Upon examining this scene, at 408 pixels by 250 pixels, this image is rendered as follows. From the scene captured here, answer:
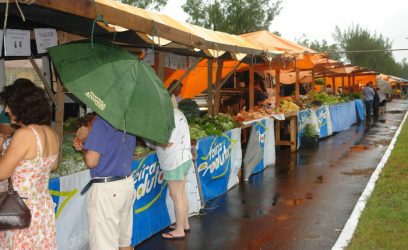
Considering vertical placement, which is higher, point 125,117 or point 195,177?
point 125,117

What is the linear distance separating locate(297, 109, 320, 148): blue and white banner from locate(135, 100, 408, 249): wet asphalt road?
1.55 metres

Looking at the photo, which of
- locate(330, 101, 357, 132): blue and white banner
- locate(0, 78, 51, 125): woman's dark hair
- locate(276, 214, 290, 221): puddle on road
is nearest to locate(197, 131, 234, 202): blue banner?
locate(276, 214, 290, 221): puddle on road

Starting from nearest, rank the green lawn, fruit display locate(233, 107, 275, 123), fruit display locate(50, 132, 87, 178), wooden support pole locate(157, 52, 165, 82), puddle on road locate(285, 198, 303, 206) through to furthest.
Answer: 1. fruit display locate(50, 132, 87, 178)
2. the green lawn
3. wooden support pole locate(157, 52, 165, 82)
4. puddle on road locate(285, 198, 303, 206)
5. fruit display locate(233, 107, 275, 123)

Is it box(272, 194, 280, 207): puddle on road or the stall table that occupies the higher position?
the stall table

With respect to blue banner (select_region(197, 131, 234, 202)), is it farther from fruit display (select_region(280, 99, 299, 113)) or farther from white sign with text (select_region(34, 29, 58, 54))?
fruit display (select_region(280, 99, 299, 113))

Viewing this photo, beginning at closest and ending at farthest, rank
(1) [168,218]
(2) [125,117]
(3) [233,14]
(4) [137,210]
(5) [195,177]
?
1. (2) [125,117]
2. (4) [137,210]
3. (1) [168,218]
4. (5) [195,177]
5. (3) [233,14]

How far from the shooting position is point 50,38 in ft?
15.9

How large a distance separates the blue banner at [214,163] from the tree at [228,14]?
103 ft

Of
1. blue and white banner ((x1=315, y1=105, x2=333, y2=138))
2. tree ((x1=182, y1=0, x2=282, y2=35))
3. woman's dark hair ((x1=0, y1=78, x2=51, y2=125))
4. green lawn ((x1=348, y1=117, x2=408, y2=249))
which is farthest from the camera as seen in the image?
tree ((x1=182, y1=0, x2=282, y2=35))

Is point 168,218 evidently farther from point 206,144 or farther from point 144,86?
point 144,86

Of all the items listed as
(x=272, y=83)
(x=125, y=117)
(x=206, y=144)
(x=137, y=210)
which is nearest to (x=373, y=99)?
(x=272, y=83)

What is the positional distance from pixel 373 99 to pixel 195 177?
75.7 feet

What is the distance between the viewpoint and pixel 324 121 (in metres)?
16.6

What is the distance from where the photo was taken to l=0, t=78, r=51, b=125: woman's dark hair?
313 cm
